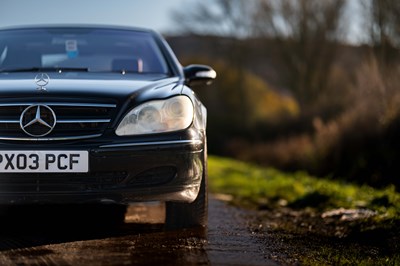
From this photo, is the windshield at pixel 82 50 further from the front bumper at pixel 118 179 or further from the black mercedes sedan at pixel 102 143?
the front bumper at pixel 118 179

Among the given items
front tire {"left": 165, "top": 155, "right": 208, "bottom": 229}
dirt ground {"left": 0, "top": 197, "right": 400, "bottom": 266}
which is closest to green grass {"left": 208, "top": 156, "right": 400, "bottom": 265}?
dirt ground {"left": 0, "top": 197, "right": 400, "bottom": 266}

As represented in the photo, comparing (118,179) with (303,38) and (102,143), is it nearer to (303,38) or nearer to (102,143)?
(102,143)

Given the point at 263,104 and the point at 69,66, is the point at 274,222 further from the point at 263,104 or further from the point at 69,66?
the point at 263,104

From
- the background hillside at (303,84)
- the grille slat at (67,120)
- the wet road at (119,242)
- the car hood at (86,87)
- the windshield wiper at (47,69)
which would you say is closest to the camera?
the wet road at (119,242)

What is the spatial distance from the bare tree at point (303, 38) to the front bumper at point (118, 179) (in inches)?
1026

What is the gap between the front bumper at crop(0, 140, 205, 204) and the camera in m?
3.83

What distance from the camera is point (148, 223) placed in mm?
4992

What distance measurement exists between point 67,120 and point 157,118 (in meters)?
0.54

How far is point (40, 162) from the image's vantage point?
3803 mm

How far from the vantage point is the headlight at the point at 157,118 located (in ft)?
13.1

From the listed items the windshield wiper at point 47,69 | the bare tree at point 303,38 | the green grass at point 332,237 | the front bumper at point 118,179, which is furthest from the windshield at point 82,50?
the bare tree at point 303,38

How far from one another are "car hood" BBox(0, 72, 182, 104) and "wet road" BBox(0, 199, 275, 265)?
2.83ft

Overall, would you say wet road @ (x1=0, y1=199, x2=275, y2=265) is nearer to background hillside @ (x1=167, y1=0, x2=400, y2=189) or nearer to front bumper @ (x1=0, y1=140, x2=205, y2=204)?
front bumper @ (x1=0, y1=140, x2=205, y2=204)

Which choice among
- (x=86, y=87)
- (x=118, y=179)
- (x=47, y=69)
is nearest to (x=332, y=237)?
(x=118, y=179)
